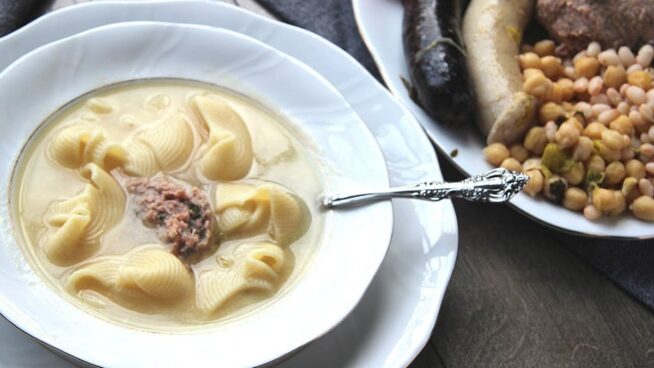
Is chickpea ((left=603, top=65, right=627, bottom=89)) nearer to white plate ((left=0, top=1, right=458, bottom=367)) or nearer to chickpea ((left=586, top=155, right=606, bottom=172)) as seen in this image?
chickpea ((left=586, top=155, right=606, bottom=172))

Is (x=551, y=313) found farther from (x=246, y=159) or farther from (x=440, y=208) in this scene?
(x=246, y=159)

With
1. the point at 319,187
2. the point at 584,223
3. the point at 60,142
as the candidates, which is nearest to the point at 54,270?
the point at 60,142

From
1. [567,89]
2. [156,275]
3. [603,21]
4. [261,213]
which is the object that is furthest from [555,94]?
[156,275]

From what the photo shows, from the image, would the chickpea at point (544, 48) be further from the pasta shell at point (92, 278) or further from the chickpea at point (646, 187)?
the pasta shell at point (92, 278)

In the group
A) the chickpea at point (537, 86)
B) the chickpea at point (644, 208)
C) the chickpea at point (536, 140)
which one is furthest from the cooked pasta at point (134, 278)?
the chickpea at point (644, 208)

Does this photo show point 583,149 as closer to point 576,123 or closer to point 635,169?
point 576,123

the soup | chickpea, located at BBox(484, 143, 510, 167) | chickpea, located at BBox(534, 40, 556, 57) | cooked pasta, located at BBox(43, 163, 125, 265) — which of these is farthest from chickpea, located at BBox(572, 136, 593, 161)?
cooked pasta, located at BBox(43, 163, 125, 265)

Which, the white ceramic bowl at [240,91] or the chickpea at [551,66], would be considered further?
the chickpea at [551,66]
